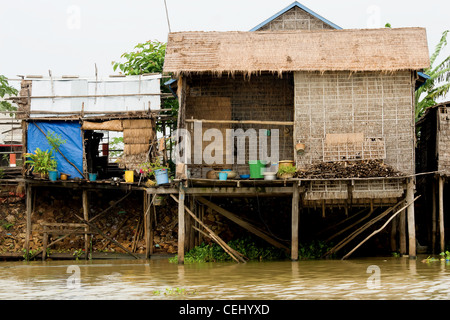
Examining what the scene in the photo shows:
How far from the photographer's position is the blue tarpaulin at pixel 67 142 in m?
19.8

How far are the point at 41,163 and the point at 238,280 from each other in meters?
8.84

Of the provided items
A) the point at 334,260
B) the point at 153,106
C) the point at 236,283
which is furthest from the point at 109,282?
the point at 153,106

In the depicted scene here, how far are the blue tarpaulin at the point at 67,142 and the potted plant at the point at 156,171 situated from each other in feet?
7.29

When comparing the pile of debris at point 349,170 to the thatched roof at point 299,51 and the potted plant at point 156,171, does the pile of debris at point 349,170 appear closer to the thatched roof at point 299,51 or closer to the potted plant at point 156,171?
the thatched roof at point 299,51

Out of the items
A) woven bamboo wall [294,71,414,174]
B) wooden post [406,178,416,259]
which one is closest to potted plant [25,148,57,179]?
woven bamboo wall [294,71,414,174]

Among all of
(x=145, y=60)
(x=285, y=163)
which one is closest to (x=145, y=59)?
(x=145, y=60)

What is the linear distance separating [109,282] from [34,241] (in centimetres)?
869

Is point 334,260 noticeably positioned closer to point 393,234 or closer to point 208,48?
point 393,234

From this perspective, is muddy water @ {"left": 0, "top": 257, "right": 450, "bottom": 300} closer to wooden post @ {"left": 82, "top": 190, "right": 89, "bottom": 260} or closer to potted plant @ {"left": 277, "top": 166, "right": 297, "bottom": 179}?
potted plant @ {"left": 277, "top": 166, "right": 297, "bottom": 179}

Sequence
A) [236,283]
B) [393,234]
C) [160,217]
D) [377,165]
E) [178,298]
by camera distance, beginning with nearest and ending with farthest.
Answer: [178,298]
[236,283]
[377,165]
[393,234]
[160,217]

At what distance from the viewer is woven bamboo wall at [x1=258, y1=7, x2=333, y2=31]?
18.5 meters

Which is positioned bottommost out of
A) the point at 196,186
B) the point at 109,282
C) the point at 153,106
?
the point at 109,282

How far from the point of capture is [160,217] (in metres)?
20.8

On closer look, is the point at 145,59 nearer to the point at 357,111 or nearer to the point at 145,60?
the point at 145,60
